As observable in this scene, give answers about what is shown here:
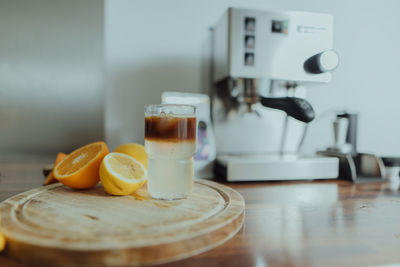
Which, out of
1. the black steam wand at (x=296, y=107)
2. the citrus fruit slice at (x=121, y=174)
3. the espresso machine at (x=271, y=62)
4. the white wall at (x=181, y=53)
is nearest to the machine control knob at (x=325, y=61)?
the espresso machine at (x=271, y=62)

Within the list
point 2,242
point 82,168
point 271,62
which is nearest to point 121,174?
point 82,168

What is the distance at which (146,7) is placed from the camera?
1.23 metres

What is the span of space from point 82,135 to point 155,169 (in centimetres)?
70

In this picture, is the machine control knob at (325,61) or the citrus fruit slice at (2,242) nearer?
the citrus fruit slice at (2,242)

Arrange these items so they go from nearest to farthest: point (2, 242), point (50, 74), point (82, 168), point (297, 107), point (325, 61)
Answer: point (2, 242) < point (82, 168) < point (297, 107) < point (325, 61) < point (50, 74)

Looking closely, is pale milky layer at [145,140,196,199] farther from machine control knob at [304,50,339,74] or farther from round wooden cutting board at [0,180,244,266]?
machine control knob at [304,50,339,74]

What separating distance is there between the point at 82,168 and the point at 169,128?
0.76 ft

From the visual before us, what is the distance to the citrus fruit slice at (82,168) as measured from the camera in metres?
0.68

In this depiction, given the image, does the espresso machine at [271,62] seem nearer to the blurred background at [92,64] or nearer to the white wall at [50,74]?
the blurred background at [92,64]

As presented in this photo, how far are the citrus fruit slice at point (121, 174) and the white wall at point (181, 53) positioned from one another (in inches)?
22.0

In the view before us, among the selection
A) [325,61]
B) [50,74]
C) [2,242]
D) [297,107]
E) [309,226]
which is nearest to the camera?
[2,242]

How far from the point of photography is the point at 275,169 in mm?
999

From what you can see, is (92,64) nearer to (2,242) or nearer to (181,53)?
(181,53)

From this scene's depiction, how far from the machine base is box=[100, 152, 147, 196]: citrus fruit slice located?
14.2 inches
